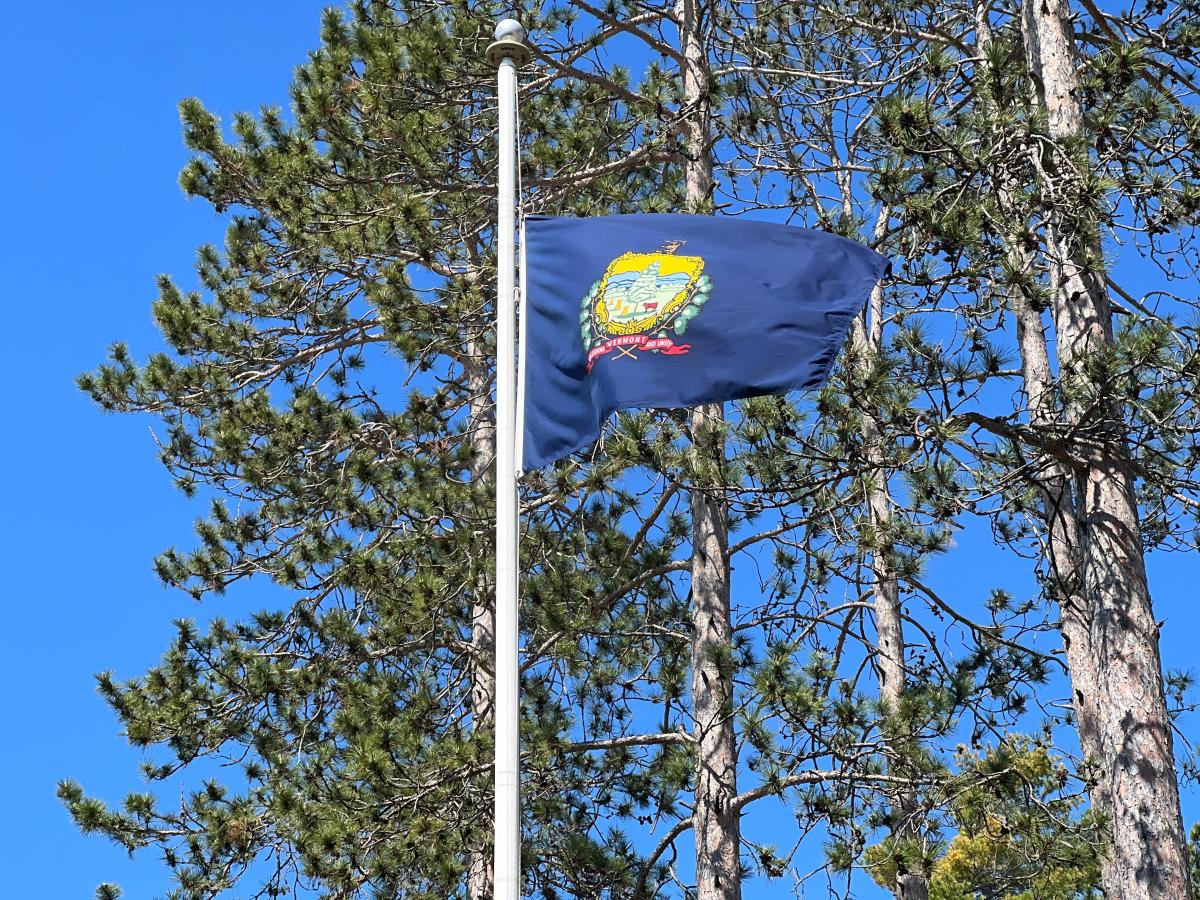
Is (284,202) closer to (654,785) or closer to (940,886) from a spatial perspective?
(654,785)

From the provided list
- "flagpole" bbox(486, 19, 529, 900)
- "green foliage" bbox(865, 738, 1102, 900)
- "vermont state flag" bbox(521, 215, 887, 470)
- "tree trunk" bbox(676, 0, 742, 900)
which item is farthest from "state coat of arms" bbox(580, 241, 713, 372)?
"green foliage" bbox(865, 738, 1102, 900)

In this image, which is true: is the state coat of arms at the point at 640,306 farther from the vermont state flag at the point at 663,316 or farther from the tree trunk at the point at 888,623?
the tree trunk at the point at 888,623

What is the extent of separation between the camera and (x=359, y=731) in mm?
10859

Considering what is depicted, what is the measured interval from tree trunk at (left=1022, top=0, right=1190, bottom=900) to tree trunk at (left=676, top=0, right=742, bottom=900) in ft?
6.96

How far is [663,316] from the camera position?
7.57 m

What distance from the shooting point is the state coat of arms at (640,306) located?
294 inches

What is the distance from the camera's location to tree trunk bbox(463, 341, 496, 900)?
11102mm

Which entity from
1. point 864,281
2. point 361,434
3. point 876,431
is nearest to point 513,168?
point 864,281

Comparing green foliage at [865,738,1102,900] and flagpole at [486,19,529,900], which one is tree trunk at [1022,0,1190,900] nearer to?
green foliage at [865,738,1102,900]

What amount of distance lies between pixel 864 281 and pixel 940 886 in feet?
45.5

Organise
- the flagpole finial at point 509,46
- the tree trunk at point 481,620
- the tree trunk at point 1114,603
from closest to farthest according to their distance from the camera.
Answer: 1. the flagpole finial at point 509,46
2. the tree trunk at point 1114,603
3. the tree trunk at point 481,620

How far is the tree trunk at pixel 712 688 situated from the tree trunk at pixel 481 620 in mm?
1492

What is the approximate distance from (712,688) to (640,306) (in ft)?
10.6

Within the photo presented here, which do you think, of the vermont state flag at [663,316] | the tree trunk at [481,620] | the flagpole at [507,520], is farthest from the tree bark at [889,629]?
the tree trunk at [481,620]
